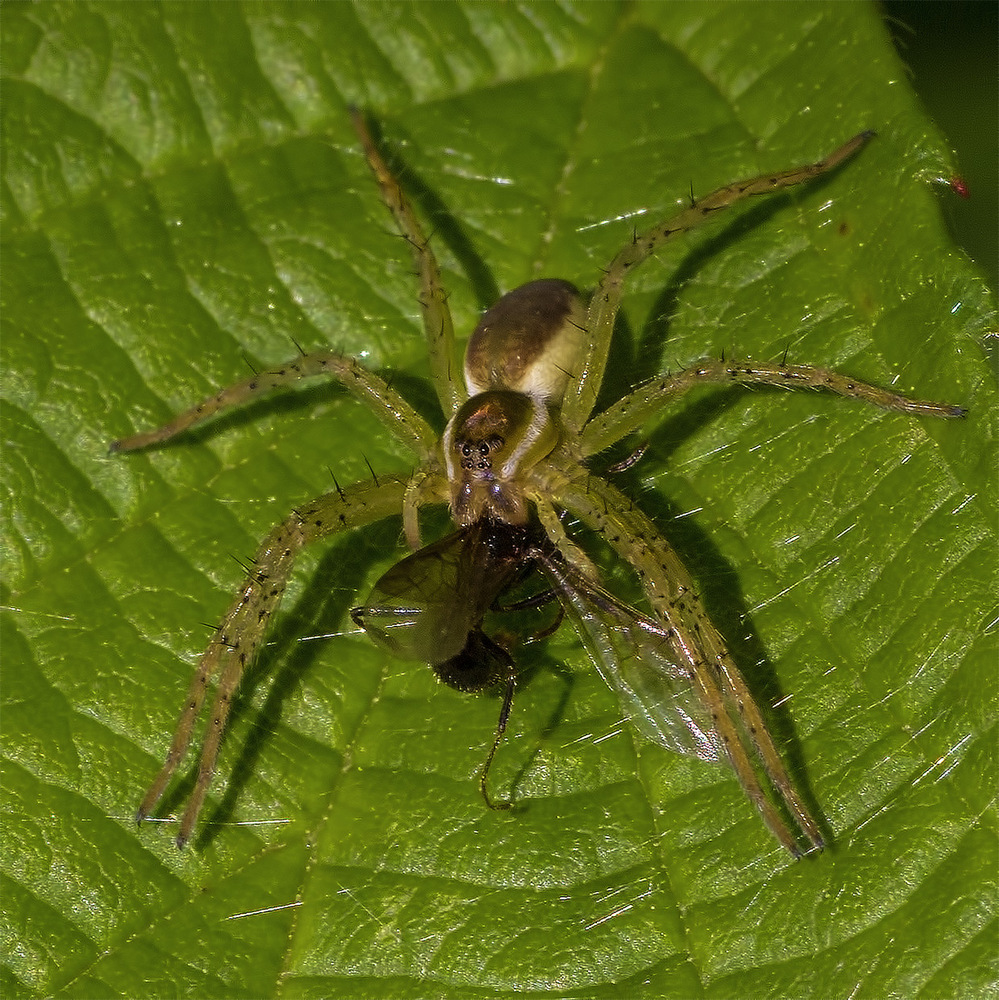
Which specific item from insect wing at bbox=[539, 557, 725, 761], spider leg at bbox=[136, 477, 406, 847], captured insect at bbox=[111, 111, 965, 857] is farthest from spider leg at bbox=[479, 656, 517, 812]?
spider leg at bbox=[136, 477, 406, 847]

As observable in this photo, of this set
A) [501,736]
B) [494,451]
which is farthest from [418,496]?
[501,736]

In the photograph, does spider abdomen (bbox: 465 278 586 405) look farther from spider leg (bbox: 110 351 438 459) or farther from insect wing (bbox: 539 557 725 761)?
insect wing (bbox: 539 557 725 761)

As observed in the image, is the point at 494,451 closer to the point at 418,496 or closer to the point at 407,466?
the point at 418,496

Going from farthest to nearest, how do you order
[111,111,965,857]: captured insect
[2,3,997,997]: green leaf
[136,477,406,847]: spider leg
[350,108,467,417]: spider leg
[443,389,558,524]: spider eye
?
[350,108,467,417]: spider leg
[443,389,558,524]: spider eye
[136,477,406,847]: spider leg
[111,111,965,857]: captured insect
[2,3,997,997]: green leaf

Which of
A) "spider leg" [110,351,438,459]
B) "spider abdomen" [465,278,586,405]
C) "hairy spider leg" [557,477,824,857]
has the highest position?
"spider leg" [110,351,438,459]

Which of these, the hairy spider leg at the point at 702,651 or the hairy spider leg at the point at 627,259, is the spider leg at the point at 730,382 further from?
the hairy spider leg at the point at 702,651

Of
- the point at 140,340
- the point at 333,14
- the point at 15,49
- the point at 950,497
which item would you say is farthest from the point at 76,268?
the point at 950,497
